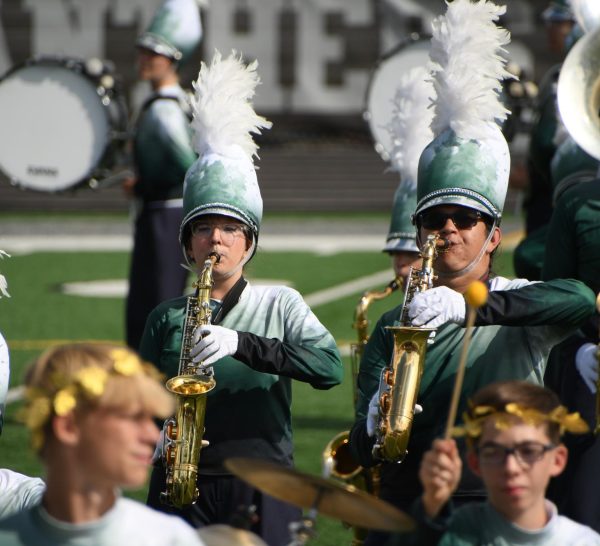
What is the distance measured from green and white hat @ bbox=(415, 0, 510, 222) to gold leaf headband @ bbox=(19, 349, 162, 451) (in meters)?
1.52

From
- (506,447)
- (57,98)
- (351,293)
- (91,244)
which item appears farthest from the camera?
(91,244)

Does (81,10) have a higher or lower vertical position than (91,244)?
higher

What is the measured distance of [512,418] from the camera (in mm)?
3260

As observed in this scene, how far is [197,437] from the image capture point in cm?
431

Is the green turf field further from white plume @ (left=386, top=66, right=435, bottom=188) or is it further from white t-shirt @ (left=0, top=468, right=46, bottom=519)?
white t-shirt @ (left=0, top=468, right=46, bottom=519)

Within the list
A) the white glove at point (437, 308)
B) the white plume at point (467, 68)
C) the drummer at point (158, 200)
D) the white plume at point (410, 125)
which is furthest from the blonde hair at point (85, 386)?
the drummer at point (158, 200)

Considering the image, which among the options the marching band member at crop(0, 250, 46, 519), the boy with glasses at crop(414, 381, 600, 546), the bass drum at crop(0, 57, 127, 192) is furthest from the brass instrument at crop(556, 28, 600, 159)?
the bass drum at crop(0, 57, 127, 192)

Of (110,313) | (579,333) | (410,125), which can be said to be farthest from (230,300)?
(110,313)

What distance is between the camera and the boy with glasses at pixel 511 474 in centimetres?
323

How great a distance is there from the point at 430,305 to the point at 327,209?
1924 centimetres

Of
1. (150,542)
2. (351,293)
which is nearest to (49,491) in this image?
(150,542)

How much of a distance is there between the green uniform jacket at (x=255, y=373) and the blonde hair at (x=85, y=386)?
1.32 meters

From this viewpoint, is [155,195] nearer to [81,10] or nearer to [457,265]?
[457,265]

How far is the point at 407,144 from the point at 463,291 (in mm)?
1875
